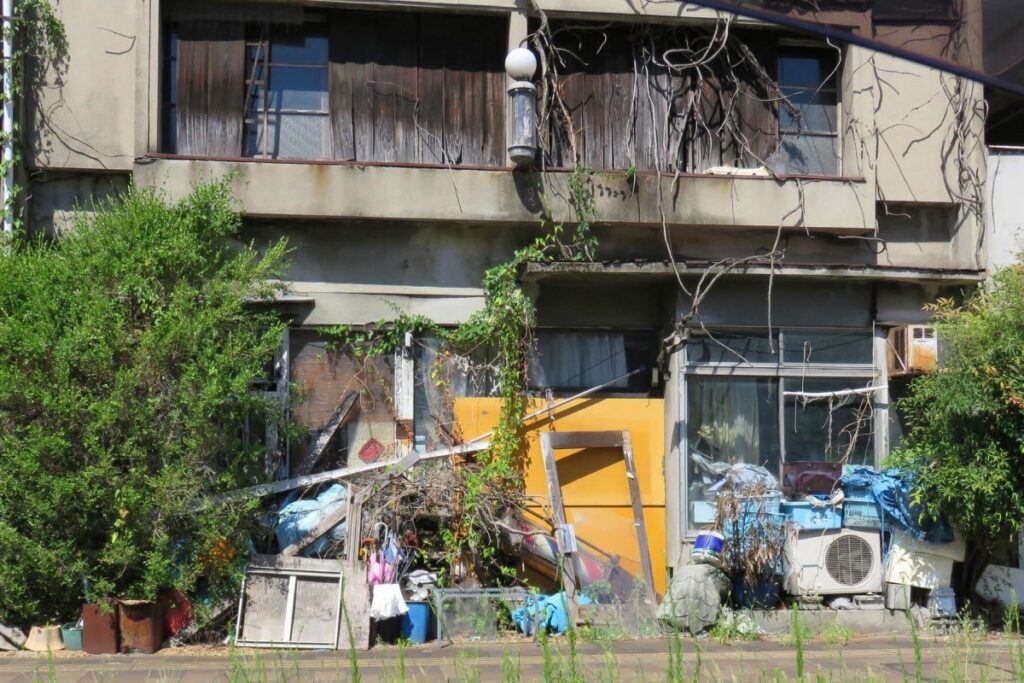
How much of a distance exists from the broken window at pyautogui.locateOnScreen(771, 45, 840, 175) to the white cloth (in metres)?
7.06

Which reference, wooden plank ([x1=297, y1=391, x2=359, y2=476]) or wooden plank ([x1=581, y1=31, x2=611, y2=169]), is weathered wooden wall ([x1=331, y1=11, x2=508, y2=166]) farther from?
wooden plank ([x1=297, y1=391, x2=359, y2=476])

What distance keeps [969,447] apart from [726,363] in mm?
2790

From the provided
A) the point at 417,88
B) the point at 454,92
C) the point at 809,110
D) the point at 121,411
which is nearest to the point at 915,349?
the point at 809,110

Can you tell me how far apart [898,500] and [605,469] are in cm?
323

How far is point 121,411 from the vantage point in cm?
1016

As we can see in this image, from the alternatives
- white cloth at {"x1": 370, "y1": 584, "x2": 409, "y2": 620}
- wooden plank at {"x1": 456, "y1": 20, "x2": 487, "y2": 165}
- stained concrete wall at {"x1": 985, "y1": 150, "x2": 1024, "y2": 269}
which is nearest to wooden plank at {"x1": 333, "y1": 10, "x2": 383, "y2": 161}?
wooden plank at {"x1": 456, "y1": 20, "x2": 487, "y2": 165}

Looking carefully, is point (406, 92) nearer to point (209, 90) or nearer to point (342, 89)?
point (342, 89)

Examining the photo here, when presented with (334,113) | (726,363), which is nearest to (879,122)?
(726,363)

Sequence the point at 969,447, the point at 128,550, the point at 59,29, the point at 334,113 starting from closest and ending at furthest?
1. the point at 128,550
2. the point at 969,447
3. the point at 59,29
4. the point at 334,113

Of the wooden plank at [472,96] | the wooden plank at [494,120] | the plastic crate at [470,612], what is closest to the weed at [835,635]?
the plastic crate at [470,612]

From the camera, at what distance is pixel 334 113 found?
12.8m

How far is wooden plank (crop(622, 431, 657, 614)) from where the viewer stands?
1189cm

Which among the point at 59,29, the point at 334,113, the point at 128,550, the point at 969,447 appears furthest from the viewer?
the point at 334,113

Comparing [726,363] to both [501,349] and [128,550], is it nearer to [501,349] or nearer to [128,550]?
[501,349]
